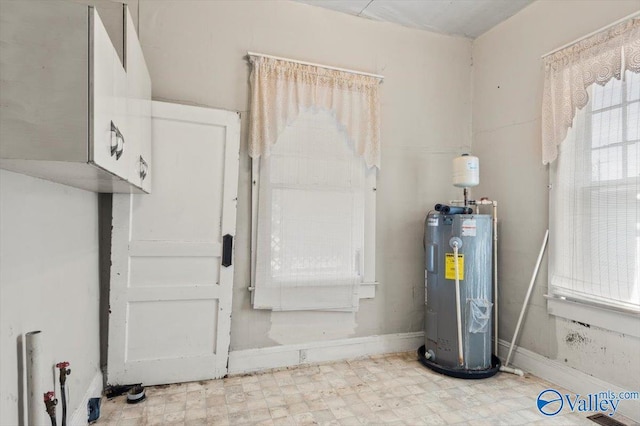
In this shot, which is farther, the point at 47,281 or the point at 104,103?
the point at 47,281

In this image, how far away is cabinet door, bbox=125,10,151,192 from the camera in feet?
5.17

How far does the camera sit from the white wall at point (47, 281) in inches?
47.3

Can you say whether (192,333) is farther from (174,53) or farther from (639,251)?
(639,251)

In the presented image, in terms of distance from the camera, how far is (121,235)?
2402mm

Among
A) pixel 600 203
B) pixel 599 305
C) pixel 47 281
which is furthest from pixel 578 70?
pixel 47 281

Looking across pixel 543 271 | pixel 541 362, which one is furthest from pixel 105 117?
pixel 541 362

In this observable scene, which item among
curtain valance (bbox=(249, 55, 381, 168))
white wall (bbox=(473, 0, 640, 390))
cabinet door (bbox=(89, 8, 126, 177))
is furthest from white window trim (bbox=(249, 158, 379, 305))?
cabinet door (bbox=(89, 8, 126, 177))

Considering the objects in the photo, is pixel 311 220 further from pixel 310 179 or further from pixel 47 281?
pixel 47 281

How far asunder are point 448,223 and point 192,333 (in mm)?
2074

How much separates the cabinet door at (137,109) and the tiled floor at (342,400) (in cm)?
137

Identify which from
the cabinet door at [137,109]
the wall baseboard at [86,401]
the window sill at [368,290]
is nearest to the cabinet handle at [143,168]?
the cabinet door at [137,109]

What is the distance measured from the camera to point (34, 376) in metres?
1.28

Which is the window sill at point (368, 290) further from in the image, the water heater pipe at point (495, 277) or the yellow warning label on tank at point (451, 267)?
the water heater pipe at point (495, 277)

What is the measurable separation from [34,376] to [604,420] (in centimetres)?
295
